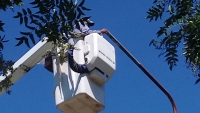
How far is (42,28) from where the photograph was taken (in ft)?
13.8

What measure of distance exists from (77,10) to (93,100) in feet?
14.5

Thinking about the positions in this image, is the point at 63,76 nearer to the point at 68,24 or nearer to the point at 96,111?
the point at 96,111

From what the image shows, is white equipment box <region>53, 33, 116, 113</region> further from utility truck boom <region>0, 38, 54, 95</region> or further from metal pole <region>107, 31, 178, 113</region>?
utility truck boom <region>0, 38, 54, 95</region>

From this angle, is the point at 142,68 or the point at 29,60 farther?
the point at 29,60

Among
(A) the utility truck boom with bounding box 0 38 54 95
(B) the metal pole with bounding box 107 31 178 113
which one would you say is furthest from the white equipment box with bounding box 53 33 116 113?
(A) the utility truck boom with bounding box 0 38 54 95

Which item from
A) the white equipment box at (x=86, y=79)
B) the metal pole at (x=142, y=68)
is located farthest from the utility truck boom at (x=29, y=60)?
the metal pole at (x=142, y=68)

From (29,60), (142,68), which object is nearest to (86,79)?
(142,68)

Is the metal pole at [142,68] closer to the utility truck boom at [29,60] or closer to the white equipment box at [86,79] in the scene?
the white equipment box at [86,79]

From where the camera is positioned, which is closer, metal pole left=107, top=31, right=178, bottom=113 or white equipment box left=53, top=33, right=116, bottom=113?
metal pole left=107, top=31, right=178, bottom=113

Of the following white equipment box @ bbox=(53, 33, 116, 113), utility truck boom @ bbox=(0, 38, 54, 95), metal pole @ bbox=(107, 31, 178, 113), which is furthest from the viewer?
utility truck boom @ bbox=(0, 38, 54, 95)

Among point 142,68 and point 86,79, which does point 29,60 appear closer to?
point 86,79

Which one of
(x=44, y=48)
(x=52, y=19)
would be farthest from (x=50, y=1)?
(x=44, y=48)

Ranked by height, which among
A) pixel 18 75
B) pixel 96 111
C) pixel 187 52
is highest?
pixel 18 75

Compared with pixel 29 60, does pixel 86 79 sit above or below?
below
